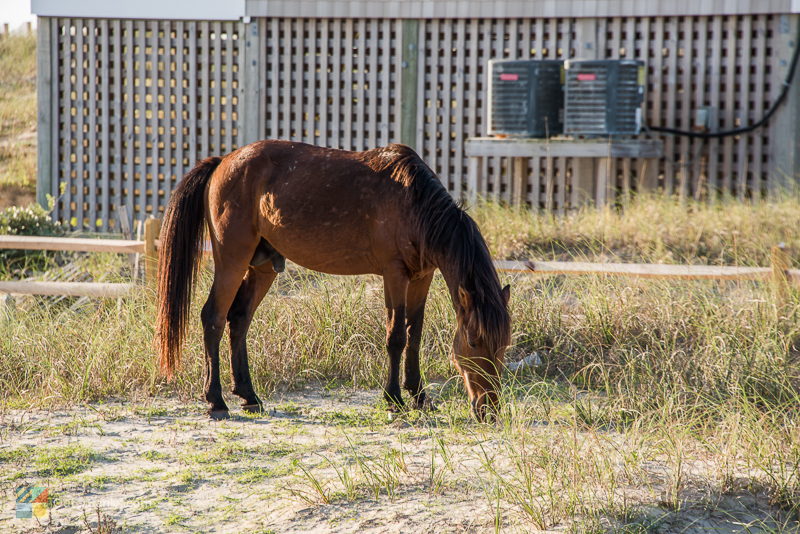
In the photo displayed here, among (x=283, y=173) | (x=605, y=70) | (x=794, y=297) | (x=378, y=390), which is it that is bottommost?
(x=378, y=390)

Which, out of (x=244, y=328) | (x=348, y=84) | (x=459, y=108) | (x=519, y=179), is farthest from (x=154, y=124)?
(x=244, y=328)

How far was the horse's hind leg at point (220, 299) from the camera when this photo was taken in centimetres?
530

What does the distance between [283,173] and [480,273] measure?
136 centimetres

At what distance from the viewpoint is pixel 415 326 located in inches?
204

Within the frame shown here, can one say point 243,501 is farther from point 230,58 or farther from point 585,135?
point 230,58

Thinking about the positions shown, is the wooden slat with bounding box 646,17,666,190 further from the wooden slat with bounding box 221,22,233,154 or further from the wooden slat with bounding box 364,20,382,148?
the wooden slat with bounding box 221,22,233,154

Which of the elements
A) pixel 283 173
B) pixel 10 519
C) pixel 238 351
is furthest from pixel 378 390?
pixel 10 519

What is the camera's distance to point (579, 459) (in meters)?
3.90

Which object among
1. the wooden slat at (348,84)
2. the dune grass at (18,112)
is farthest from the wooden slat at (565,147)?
the dune grass at (18,112)

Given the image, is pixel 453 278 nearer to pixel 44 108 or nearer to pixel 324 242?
pixel 324 242

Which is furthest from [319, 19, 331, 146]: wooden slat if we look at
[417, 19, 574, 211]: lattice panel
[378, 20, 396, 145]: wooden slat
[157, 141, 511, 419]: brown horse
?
[157, 141, 511, 419]: brown horse

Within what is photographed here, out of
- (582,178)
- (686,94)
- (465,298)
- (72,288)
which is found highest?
(686,94)

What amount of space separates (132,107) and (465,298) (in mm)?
8687

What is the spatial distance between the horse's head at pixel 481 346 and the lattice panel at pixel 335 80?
7.45 metres
